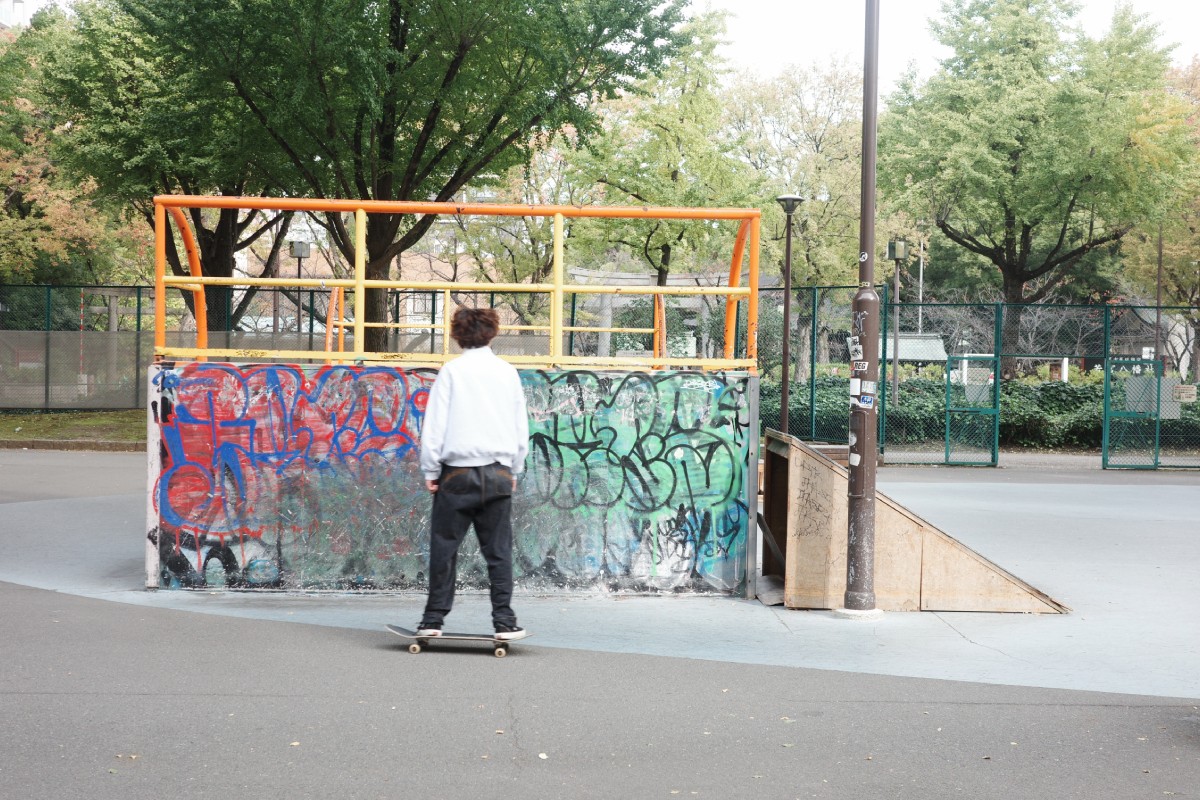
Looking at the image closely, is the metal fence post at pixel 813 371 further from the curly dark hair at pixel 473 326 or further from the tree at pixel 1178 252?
the tree at pixel 1178 252

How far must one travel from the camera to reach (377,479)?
8453 millimetres

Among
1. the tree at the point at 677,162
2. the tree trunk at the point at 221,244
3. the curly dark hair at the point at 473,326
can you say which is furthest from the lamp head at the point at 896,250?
the curly dark hair at the point at 473,326

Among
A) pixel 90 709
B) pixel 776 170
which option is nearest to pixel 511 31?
pixel 90 709

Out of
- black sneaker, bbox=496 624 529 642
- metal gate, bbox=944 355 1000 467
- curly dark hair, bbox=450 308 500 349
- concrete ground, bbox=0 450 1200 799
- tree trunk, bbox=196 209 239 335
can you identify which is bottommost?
concrete ground, bbox=0 450 1200 799

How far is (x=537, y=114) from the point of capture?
20.6 meters

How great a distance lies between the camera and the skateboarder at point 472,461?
6.49 m

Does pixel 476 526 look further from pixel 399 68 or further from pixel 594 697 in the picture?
pixel 399 68

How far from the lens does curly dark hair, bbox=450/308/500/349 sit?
662 cm

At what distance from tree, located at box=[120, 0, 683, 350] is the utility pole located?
41.2 feet

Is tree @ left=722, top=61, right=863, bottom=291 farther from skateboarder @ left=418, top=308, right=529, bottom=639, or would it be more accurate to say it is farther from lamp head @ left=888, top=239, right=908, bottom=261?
skateboarder @ left=418, top=308, right=529, bottom=639

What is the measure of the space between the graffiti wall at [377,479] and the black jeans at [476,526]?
6.15 feet

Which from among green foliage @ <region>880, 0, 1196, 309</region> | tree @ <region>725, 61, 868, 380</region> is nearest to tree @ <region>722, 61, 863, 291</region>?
tree @ <region>725, 61, 868, 380</region>

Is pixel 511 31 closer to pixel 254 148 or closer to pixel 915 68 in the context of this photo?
pixel 254 148

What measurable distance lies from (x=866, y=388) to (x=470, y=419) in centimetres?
311
